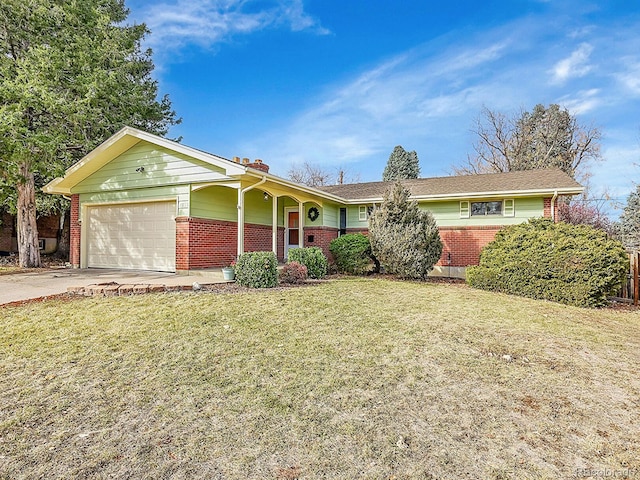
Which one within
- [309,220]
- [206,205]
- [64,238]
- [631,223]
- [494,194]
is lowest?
[64,238]

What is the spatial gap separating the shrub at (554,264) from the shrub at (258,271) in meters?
5.54

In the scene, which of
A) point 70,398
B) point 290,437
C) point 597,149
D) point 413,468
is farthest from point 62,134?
point 597,149

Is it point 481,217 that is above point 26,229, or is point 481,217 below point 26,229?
above

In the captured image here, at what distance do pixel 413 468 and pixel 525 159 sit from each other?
3007 cm

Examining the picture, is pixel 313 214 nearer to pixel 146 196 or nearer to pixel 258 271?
pixel 146 196

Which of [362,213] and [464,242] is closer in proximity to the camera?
[464,242]

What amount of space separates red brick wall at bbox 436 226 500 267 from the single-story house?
0.03 metres

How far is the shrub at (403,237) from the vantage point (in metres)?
10.6

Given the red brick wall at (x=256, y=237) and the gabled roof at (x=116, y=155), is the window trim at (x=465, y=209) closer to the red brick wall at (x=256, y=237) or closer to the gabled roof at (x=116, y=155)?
the red brick wall at (x=256, y=237)

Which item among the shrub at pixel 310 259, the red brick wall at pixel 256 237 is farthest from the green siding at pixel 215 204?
the shrub at pixel 310 259

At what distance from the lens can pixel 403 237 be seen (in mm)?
10594

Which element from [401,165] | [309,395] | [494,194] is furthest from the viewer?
[401,165]

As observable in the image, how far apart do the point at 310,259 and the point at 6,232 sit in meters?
18.2

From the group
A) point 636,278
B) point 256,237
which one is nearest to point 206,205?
point 256,237
